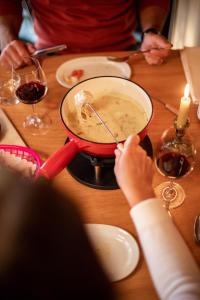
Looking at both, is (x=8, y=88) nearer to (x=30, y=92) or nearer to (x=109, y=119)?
(x=30, y=92)

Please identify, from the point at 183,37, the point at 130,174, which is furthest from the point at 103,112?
the point at 183,37

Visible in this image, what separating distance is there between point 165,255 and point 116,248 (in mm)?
142

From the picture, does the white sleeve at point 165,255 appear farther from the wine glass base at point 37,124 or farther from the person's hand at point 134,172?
the wine glass base at point 37,124

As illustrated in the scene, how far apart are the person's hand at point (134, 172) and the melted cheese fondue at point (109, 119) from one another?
0.15 meters

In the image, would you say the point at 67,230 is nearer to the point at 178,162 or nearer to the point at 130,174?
the point at 130,174

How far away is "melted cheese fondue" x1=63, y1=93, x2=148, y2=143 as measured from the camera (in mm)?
1005

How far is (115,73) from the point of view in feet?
4.37

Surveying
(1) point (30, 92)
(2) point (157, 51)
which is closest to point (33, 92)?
(1) point (30, 92)

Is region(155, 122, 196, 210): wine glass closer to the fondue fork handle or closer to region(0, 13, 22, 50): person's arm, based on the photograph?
the fondue fork handle

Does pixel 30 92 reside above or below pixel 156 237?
above

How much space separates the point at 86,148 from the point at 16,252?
518 mm

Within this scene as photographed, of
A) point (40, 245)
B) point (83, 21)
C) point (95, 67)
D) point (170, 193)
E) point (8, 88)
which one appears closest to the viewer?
point (40, 245)

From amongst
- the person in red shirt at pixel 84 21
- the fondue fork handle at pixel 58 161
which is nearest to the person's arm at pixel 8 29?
the person in red shirt at pixel 84 21

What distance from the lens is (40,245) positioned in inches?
16.5
